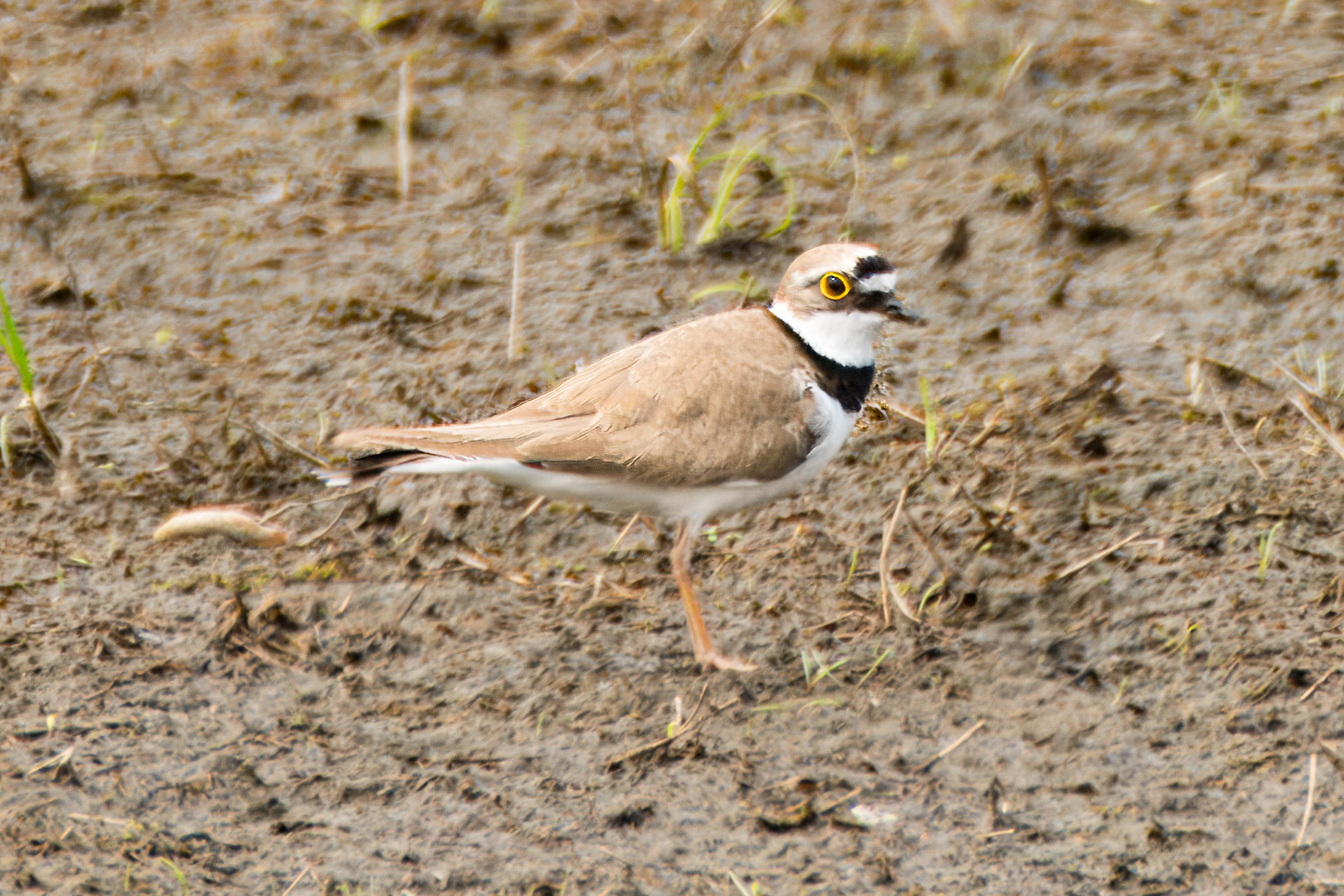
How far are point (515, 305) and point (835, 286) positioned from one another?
1609 mm

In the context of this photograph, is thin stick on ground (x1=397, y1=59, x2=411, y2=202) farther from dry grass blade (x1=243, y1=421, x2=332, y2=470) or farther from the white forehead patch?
the white forehead patch

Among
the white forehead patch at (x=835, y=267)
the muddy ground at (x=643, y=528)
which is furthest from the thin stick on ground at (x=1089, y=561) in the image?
the white forehead patch at (x=835, y=267)

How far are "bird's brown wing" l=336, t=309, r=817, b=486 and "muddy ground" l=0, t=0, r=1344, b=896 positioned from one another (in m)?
0.60

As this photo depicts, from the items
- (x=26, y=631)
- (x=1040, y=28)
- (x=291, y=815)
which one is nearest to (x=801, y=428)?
(x=291, y=815)

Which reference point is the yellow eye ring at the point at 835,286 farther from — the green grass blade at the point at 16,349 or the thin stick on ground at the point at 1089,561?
the green grass blade at the point at 16,349

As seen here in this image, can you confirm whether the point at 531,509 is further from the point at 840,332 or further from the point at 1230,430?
the point at 1230,430

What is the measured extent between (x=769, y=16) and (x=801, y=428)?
8.67ft

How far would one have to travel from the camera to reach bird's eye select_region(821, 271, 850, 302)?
157 inches

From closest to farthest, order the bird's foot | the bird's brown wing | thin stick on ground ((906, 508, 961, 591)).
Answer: the bird's brown wing
the bird's foot
thin stick on ground ((906, 508, 961, 591))

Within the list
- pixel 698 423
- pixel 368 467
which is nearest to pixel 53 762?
pixel 368 467

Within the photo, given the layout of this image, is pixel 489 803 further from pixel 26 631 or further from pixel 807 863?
pixel 26 631

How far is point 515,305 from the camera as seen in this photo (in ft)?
17.0

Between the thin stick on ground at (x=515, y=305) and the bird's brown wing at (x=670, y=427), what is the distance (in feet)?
3.84

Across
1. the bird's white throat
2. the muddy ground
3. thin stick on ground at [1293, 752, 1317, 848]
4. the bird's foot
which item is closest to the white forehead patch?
the bird's white throat
